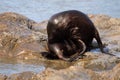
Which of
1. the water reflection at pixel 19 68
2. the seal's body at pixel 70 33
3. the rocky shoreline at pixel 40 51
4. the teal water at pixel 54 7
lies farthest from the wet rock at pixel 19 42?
the teal water at pixel 54 7

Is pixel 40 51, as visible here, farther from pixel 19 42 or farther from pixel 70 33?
pixel 70 33

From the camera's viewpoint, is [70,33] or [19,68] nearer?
[19,68]

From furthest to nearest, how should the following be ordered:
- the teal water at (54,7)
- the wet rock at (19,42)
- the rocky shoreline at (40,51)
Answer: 1. the teal water at (54,7)
2. the wet rock at (19,42)
3. the rocky shoreline at (40,51)

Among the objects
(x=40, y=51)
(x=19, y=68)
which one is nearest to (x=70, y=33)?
(x=40, y=51)

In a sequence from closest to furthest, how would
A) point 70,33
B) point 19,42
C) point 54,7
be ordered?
point 70,33
point 19,42
point 54,7

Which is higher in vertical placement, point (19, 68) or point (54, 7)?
point (19, 68)

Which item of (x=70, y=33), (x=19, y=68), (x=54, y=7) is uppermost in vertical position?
(x=70, y=33)

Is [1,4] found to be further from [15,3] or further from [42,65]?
[42,65]

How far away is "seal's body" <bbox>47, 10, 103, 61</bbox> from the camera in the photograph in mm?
8570

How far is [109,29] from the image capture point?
1105 centimetres

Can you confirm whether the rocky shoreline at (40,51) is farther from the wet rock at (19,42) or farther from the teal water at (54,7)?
the teal water at (54,7)

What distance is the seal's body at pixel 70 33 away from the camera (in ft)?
28.1

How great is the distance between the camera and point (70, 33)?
8719 millimetres

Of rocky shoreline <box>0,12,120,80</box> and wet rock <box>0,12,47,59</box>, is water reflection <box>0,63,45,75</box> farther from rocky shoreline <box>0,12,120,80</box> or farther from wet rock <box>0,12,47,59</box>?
wet rock <box>0,12,47,59</box>
